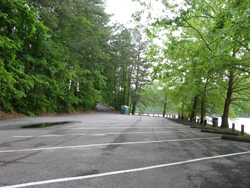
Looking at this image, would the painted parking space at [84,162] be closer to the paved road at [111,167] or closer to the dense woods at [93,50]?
the paved road at [111,167]

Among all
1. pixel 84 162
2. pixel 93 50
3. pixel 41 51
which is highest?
pixel 93 50

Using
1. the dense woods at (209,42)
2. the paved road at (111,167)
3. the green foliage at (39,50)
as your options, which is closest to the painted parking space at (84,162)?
the paved road at (111,167)

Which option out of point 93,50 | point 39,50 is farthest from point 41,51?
point 93,50

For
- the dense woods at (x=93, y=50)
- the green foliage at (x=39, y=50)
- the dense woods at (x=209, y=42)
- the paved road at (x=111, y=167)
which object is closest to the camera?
the paved road at (x=111, y=167)

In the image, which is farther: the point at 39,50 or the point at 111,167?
the point at 39,50

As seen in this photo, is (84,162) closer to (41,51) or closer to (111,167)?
(111,167)

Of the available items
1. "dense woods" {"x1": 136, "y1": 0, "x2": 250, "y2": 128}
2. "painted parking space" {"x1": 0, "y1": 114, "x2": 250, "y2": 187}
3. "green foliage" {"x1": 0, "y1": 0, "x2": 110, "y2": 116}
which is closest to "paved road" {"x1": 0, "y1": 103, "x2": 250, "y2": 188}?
"painted parking space" {"x1": 0, "y1": 114, "x2": 250, "y2": 187}

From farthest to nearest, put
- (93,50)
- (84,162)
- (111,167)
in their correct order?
1. (93,50)
2. (84,162)
3. (111,167)

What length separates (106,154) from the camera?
514 centimetres

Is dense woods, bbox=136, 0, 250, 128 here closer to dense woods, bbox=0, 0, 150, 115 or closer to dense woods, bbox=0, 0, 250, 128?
dense woods, bbox=0, 0, 250, 128

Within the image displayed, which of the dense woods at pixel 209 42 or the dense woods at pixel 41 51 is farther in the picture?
the dense woods at pixel 41 51

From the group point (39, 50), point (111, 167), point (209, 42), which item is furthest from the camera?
point (39, 50)

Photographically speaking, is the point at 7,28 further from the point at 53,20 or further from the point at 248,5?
the point at 248,5

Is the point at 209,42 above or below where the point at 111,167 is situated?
above
